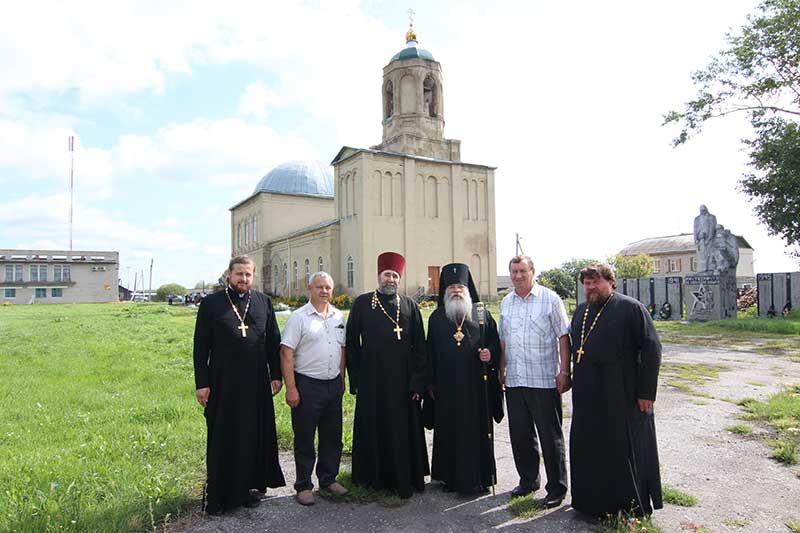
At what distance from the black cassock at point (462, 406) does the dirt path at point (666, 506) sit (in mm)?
196

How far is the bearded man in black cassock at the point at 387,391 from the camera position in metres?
4.67

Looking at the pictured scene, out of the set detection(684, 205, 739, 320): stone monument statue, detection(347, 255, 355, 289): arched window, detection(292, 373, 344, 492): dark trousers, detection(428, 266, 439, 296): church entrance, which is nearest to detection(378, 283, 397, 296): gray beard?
detection(292, 373, 344, 492): dark trousers

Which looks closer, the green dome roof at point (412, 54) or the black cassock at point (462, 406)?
the black cassock at point (462, 406)

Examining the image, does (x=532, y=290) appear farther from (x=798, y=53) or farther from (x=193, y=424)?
(x=798, y=53)

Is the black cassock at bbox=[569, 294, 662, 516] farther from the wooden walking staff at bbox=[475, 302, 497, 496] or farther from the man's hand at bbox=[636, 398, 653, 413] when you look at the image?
the wooden walking staff at bbox=[475, 302, 497, 496]

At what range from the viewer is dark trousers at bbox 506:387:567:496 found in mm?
4445

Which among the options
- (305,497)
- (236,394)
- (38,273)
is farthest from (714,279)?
(38,273)

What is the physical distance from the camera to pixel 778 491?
446 centimetres

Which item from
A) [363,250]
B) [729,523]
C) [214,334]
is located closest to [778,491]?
[729,523]

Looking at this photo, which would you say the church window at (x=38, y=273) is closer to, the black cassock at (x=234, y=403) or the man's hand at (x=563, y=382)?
the black cassock at (x=234, y=403)

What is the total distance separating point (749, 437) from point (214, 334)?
225 inches

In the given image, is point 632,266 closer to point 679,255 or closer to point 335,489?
point 679,255

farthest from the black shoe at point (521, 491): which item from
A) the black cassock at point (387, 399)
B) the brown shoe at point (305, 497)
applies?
the brown shoe at point (305, 497)

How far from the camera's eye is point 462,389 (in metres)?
4.74
